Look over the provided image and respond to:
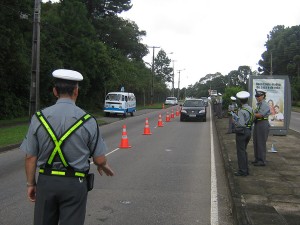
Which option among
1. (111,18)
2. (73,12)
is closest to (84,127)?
(73,12)

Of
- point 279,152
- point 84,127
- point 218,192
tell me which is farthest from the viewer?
point 279,152

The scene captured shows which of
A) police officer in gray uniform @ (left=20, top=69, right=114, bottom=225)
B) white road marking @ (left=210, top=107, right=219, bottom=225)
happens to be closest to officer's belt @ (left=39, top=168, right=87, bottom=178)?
police officer in gray uniform @ (left=20, top=69, right=114, bottom=225)

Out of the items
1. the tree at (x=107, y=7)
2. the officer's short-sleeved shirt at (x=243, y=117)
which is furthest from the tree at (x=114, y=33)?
the officer's short-sleeved shirt at (x=243, y=117)

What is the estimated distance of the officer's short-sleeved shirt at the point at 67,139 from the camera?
3.18m

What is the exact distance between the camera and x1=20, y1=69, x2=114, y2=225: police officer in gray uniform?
3.18m

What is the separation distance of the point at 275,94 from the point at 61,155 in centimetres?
1478

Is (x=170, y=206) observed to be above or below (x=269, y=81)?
below

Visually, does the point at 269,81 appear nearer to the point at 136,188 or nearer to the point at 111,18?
the point at 136,188

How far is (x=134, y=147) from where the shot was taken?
14555mm

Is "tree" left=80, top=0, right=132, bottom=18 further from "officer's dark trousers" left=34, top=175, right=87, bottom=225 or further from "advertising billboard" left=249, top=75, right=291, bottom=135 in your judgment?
"officer's dark trousers" left=34, top=175, right=87, bottom=225

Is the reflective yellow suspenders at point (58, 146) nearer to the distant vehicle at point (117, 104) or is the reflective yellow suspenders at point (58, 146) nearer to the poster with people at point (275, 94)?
the poster with people at point (275, 94)

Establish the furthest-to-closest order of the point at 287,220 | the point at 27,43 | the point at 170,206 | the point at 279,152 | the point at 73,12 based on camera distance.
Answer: the point at 73,12 < the point at 27,43 < the point at 279,152 < the point at 170,206 < the point at 287,220

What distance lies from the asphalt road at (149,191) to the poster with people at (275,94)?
472 cm

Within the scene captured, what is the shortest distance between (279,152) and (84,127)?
9898 mm
